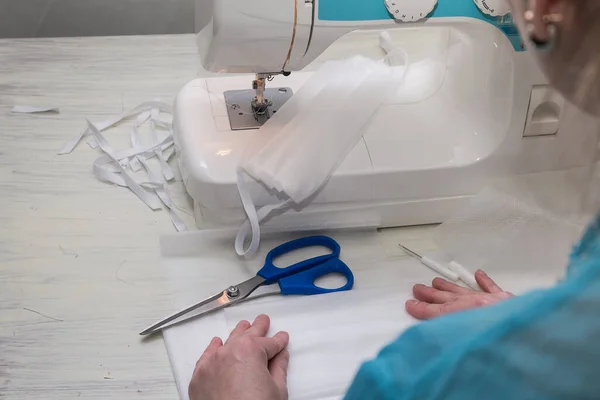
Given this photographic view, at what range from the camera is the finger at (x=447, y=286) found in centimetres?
90

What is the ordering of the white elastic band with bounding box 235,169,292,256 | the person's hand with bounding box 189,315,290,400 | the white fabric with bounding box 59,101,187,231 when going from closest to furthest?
the person's hand with bounding box 189,315,290,400
the white elastic band with bounding box 235,169,292,256
the white fabric with bounding box 59,101,187,231

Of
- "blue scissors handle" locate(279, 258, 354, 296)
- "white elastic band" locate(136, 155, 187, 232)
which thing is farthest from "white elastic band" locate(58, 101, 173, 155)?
"blue scissors handle" locate(279, 258, 354, 296)

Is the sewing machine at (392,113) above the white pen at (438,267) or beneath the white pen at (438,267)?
above

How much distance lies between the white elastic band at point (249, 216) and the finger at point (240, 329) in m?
0.13

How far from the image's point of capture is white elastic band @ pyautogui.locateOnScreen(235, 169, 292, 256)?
951 mm

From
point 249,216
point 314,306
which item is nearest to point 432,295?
point 314,306

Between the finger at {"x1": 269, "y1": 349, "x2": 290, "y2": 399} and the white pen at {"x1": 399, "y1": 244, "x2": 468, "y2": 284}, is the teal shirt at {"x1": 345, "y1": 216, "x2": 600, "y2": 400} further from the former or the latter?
the white pen at {"x1": 399, "y1": 244, "x2": 468, "y2": 284}

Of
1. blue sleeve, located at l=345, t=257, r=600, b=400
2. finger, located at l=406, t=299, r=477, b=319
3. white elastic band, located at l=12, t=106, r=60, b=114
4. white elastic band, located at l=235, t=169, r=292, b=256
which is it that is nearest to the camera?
blue sleeve, located at l=345, t=257, r=600, b=400

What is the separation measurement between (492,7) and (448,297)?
36 centimetres

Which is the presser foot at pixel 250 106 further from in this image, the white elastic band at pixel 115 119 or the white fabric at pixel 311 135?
the white elastic band at pixel 115 119

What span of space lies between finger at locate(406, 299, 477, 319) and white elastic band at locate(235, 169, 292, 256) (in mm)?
210

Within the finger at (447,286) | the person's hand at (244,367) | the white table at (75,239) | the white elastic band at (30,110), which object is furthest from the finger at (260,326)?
the white elastic band at (30,110)

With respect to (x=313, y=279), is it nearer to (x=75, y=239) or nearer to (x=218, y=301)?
(x=218, y=301)

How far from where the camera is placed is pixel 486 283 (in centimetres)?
91
